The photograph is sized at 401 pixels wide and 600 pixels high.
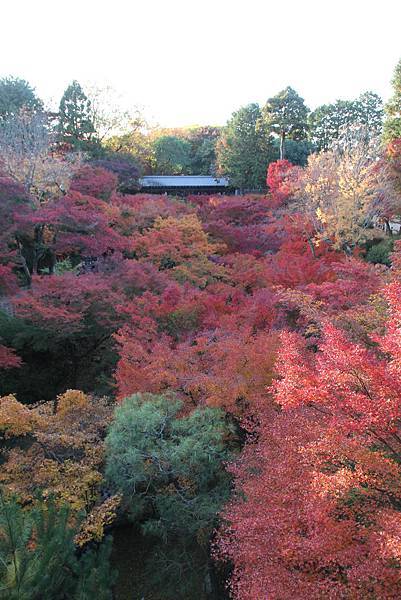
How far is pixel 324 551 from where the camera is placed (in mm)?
6531

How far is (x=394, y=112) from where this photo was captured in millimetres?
27188

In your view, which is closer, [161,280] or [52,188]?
[161,280]

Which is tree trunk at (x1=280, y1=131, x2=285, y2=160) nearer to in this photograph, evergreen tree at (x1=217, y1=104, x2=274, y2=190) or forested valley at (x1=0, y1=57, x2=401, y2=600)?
evergreen tree at (x1=217, y1=104, x2=274, y2=190)

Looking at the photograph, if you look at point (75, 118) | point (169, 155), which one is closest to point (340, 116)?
point (169, 155)

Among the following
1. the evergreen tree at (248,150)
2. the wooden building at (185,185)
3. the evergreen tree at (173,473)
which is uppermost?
the evergreen tree at (248,150)

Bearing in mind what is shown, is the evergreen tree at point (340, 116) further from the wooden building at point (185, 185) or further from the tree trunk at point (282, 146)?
the wooden building at point (185, 185)

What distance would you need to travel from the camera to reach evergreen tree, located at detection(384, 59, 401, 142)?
87.0 ft

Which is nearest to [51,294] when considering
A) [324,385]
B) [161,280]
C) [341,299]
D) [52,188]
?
[161,280]

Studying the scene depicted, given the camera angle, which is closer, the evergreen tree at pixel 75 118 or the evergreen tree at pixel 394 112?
the evergreen tree at pixel 394 112

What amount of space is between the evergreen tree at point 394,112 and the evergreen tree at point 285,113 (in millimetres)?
7531

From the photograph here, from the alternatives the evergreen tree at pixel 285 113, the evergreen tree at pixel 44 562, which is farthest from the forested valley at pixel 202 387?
the evergreen tree at pixel 285 113

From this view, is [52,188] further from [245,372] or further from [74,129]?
[245,372]

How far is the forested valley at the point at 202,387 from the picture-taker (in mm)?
6707

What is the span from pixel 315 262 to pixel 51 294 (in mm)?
10015
